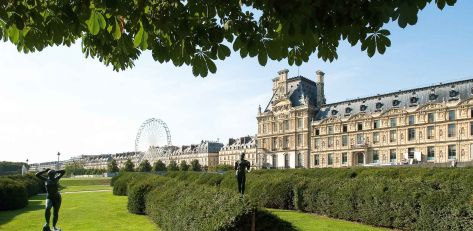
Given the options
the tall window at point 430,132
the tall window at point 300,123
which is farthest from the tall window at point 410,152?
the tall window at point 300,123

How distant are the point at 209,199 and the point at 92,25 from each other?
761cm

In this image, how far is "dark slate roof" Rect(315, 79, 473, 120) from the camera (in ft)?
189

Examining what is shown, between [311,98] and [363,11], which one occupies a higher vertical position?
[311,98]

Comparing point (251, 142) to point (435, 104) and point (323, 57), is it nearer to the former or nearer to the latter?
point (435, 104)

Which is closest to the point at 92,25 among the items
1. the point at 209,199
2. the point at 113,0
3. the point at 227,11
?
the point at 113,0

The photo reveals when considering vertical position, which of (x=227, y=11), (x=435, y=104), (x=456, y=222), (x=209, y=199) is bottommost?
(x=456, y=222)

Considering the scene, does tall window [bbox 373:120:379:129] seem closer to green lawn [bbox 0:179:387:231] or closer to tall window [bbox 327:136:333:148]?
tall window [bbox 327:136:333:148]

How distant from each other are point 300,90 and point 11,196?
202 ft

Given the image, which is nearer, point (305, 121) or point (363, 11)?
point (363, 11)

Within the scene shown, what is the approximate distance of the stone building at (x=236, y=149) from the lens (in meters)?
108

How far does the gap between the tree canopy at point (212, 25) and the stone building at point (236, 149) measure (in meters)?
101

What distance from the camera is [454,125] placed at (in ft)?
187

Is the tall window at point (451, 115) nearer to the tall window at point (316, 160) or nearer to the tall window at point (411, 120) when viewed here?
the tall window at point (411, 120)

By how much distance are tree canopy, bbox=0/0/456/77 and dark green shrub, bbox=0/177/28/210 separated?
22423 millimetres
